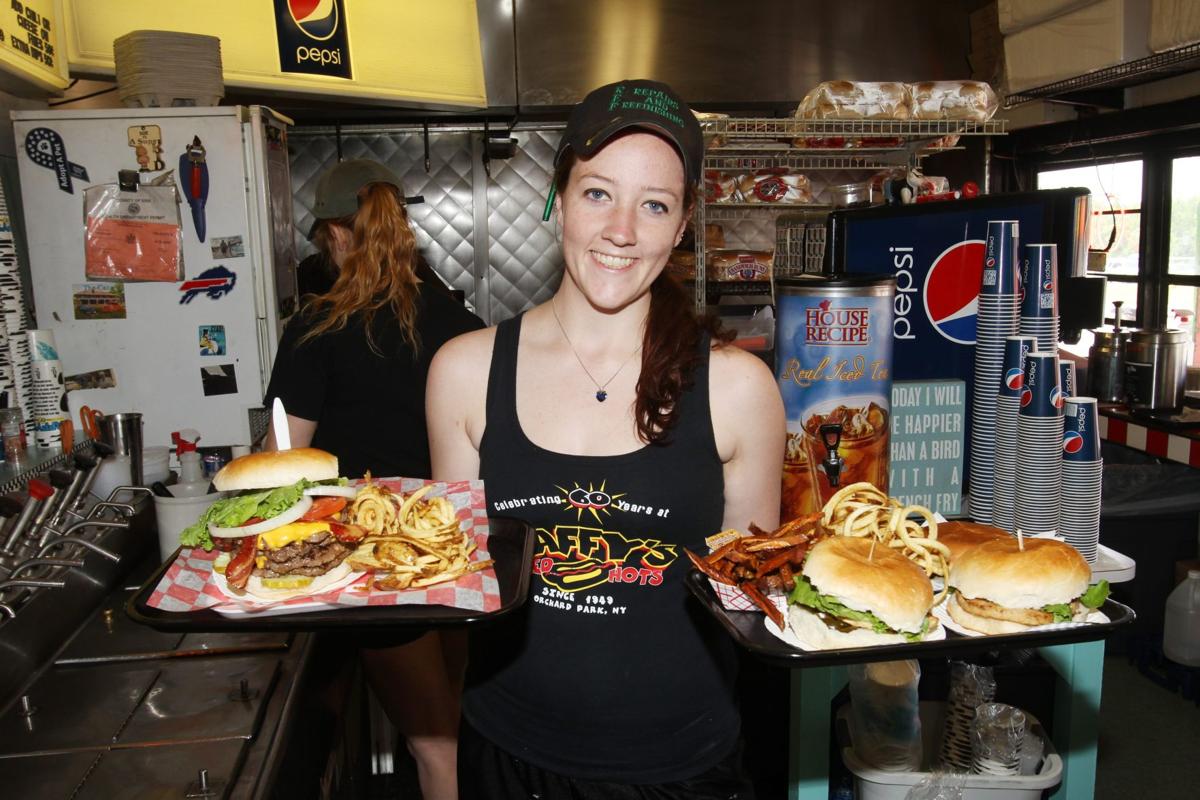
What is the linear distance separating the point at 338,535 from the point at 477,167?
192 inches

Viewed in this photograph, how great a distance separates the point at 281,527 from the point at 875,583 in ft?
3.61

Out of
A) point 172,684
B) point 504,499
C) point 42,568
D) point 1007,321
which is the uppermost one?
point 1007,321

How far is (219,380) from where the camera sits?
399 cm

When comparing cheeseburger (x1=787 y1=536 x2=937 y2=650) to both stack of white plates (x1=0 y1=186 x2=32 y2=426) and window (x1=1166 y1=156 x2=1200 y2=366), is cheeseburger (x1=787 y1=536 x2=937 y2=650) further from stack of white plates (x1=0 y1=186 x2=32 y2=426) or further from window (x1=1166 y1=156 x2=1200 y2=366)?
window (x1=1166 y1=156 x2=1200 y2=366)

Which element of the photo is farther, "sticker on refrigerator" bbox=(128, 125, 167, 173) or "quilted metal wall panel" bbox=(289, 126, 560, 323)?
"quilted metal wall panel" bbox=(289, 126, 560, 323)

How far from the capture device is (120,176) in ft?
12.2

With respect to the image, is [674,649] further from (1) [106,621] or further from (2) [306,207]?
(2) [306,207]

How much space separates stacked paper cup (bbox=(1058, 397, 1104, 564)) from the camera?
1.94 metres

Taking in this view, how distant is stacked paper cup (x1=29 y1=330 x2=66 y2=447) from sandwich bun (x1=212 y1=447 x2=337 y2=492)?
1968 millimetres

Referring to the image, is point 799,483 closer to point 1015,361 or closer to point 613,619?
point 1015,361

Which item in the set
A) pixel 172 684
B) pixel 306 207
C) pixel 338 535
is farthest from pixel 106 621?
pixel 306 207

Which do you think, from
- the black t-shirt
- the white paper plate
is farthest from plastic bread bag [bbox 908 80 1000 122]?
the white paper plate

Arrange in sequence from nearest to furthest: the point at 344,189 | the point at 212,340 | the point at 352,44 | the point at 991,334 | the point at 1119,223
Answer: the point at 991,334
the point at 344,189
the point at 212,340
the point at 352,44
the point at 1119,223

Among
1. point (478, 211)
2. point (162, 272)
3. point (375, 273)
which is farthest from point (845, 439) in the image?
point (478, 211)
